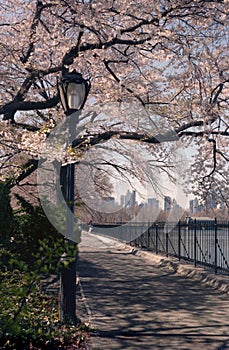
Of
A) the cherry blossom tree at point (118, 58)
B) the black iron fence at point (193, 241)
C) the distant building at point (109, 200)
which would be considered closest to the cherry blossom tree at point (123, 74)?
the cherry blossom tree at point (118, 58)

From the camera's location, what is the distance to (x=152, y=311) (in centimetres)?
1020

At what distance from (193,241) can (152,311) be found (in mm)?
9187

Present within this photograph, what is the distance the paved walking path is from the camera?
7.73 metres

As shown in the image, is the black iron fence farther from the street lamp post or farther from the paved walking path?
the street lamp post

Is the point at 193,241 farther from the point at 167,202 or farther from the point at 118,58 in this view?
the point at 118,58

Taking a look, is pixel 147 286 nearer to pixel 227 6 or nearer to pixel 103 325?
pixel 103 325

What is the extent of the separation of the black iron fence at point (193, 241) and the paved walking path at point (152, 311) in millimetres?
1404

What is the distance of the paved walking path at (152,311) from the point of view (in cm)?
773

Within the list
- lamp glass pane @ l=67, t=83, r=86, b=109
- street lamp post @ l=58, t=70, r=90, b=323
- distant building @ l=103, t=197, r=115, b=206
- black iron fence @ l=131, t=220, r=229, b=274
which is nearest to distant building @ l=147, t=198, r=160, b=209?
black iron fence @ l=131, t=220, r=229, b=274

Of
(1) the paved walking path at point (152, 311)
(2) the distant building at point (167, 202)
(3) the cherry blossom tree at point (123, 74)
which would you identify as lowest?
(1) the paved walking path at point (152, 311)

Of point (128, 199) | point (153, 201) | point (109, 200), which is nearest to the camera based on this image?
point (153, 201)

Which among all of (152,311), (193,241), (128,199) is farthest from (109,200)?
(152,311)

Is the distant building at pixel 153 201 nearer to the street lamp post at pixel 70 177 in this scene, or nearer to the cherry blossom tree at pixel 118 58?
the cherry blossom tree at pixel 118 58

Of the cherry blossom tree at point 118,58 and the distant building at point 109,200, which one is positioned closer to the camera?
the cherry blossom tree at point 118,58
